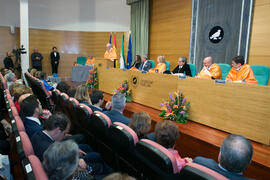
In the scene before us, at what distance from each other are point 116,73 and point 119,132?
2978 millimetres

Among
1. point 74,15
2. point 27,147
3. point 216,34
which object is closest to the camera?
point 27,147

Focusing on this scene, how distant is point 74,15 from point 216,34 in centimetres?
757

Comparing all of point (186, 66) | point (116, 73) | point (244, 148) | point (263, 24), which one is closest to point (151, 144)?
point (244, 148)

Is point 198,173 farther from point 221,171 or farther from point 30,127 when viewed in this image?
point 30,127

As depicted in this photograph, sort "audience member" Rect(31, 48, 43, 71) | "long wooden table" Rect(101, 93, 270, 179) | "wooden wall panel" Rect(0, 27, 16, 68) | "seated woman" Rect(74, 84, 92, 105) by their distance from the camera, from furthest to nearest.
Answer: "audience member" Rect(31, 48, 43, 71) < "wooden wall panel" Rect(0, 27, 16, 68) < "seated woman" Rect(74, 84, 92, 105) < "long wooden table" Rect(101, 93, 270, 179)

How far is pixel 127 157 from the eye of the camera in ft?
5.58

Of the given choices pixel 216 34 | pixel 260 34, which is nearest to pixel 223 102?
pixel 260 34

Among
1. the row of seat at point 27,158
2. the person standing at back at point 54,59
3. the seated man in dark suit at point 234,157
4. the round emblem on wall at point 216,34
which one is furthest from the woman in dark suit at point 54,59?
the seated man in dark suit at point 234,157

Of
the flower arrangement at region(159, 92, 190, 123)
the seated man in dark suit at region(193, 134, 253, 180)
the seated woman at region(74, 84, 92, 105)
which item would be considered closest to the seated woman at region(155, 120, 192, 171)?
the seated man in dark suit at region(193, 134, 253, 180)

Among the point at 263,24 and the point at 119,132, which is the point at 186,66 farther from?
the point at 119,132

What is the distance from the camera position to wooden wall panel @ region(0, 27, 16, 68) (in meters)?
9.49

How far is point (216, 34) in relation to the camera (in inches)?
228

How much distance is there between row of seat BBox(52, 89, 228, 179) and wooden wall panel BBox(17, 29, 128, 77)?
8.30 metres

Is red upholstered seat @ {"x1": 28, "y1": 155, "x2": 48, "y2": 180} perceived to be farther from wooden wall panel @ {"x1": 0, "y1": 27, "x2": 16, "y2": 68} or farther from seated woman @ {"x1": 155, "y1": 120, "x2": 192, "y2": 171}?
wooden wall panel @ {"x1": 0, "y1": 27, "x2": 16, "y2": 68}
